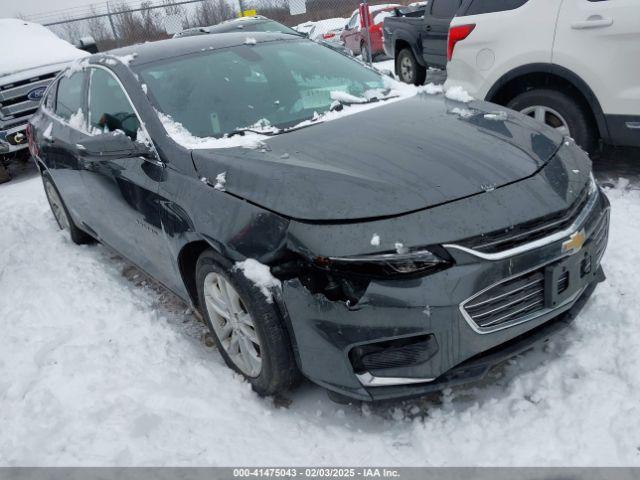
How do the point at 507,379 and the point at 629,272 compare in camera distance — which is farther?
the point at 629,272

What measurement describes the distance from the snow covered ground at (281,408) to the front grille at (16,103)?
5487mm

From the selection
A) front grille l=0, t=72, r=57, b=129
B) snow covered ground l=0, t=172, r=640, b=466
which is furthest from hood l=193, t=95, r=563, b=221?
front grille l=0, t=72, r=57, b=129

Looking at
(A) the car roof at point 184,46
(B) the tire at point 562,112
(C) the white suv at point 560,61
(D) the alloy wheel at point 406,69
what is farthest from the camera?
(D) the alloy wheel at point 406,69

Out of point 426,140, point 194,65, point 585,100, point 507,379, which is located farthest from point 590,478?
point 585,100

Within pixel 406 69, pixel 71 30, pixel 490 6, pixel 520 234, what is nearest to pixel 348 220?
pixel 520 234

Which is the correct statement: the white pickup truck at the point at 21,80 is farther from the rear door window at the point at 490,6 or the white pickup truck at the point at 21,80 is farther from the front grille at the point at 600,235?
the front grille at the point at 600,235

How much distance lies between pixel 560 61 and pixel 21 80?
7206mm

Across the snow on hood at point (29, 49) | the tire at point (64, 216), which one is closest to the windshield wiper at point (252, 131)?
the tire at point (64, 216)

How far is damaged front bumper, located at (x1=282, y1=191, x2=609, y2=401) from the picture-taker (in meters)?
2.02

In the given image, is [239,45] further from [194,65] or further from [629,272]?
[629,272]

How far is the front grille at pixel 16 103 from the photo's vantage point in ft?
25.3

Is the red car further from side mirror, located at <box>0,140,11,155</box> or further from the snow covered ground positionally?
the snow covered ground

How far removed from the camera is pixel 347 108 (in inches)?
124

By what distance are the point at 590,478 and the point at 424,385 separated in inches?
26.3
